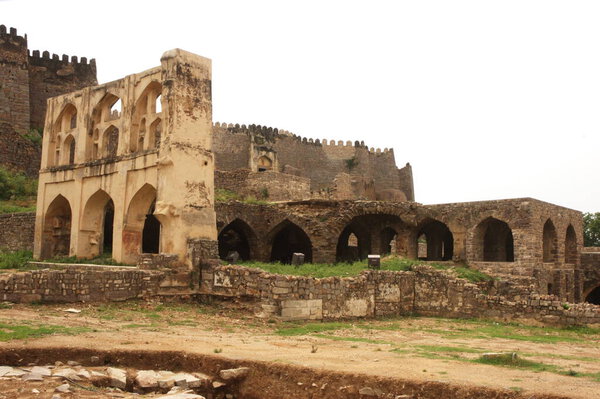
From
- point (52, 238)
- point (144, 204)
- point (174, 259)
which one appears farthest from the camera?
point (52, 238)

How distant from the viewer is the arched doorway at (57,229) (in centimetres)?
2259

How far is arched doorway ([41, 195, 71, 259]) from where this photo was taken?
22.6 metres

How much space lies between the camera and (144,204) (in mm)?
19953

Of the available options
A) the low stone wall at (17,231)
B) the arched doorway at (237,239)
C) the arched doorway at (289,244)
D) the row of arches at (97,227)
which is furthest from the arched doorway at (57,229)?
the arched doorway at (289,244)

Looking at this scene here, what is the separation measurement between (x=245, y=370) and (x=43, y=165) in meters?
16.7

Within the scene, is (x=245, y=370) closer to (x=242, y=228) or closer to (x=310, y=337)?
(x=310, y=337)

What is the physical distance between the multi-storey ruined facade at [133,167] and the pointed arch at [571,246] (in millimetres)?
16369

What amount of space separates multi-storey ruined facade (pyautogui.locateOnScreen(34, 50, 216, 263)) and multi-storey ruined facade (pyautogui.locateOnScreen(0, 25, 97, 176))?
954 cm

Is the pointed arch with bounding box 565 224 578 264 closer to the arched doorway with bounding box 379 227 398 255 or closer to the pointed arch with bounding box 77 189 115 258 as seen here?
the arched doorway with bounding box 379 227 398 255

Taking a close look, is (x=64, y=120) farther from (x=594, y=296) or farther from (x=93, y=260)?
(x=594, y=296)

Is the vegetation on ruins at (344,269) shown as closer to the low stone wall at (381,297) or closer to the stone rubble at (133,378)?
the low stone wall at (381,297)

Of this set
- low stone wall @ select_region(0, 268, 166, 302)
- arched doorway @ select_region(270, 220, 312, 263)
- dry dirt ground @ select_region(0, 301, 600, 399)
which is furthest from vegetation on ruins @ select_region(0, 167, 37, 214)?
dry dirt ground @ select_region(0, 301, 600, 399)

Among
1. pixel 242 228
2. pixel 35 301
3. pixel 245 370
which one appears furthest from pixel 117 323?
pixel 242 228

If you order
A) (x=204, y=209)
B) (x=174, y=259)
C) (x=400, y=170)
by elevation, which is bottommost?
(x=174, y=259)
